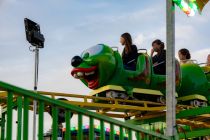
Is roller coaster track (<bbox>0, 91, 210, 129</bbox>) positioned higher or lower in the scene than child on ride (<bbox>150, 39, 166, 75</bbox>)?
lower

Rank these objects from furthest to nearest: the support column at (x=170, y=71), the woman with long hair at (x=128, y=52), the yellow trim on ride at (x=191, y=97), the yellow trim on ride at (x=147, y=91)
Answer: the yellow trim on ride at (x=191, y=97) → the woman with long hair at (x=128, y=52) → the yellow trim on ride at (x=147, y=91) → the support column at (x=170, y=71)

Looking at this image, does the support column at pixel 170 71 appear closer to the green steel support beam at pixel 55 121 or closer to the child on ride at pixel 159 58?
the green steel support beam at pixel 55 121

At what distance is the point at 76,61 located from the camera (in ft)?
28.6

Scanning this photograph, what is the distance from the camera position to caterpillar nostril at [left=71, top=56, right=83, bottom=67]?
28.6 ft

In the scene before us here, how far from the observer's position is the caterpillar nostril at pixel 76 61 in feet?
28.6

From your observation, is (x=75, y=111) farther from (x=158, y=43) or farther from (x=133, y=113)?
(x=158, y=43)

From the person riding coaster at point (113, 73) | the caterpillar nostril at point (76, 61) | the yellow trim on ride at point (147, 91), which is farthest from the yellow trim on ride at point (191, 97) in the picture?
the caterpillar nostril at point (76, 61)

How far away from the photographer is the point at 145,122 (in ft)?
28.9

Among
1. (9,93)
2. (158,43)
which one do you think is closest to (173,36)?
(9,93)

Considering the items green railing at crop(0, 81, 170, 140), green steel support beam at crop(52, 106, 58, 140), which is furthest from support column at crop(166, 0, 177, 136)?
green steel support beam at crop(52, 106, 58, 140)

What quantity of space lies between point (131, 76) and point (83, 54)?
3.09 ft

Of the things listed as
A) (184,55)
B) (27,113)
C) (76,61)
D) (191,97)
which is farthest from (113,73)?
(27,113)

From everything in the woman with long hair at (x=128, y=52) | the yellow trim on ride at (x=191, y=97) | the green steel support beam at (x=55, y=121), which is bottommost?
the green steel support beam at (x=55, y=121)

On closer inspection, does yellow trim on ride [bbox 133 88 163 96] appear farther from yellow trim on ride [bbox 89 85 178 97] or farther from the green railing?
the green railing
